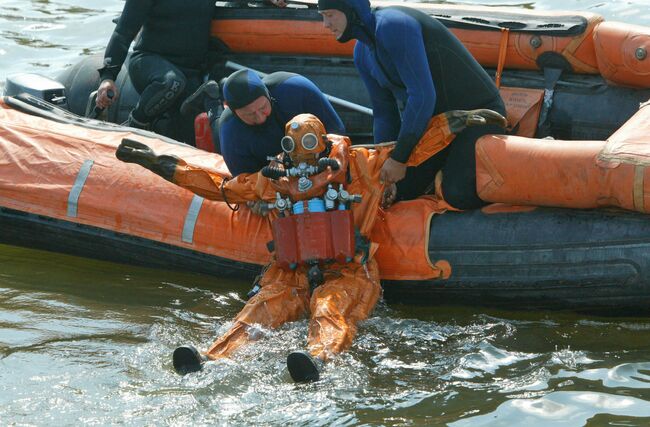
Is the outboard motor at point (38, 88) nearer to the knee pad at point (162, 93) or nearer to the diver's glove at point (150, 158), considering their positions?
the knee pad at point (162, 93)

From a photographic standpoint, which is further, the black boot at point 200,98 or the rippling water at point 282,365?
the black boot at point 200,98

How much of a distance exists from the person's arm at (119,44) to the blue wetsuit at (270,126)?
1.64 m

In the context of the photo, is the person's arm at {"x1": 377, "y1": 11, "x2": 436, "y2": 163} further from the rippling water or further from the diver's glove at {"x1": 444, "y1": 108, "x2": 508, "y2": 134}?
the rippling water

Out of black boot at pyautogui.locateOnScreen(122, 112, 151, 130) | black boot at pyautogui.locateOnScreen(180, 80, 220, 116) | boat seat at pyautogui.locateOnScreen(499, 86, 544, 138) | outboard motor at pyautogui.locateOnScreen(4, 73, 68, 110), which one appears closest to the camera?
boat seat at pyautogui.locateOnScreen(499, 86, 544, 138)

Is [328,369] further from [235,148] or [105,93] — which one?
[105,93]

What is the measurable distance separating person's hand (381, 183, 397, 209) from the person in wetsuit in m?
0.08

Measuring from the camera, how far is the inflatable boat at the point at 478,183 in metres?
5.47

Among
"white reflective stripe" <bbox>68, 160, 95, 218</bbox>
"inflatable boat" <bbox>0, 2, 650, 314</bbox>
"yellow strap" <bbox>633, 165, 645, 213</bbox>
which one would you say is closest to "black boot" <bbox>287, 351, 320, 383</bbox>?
"inflatable boat" <bbox>0, 2, 650, 314</bbox>

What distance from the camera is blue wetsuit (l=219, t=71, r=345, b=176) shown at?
584 cm

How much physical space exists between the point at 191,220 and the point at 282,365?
53.4 inches

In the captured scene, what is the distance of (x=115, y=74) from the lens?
7.42 m

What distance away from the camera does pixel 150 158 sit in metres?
5.77

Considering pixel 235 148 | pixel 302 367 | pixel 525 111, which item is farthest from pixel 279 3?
pixel 302 367

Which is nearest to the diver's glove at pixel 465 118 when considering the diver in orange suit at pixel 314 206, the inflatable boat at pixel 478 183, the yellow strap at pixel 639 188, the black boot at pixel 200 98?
the diver in orange suit at pixel 314 206
